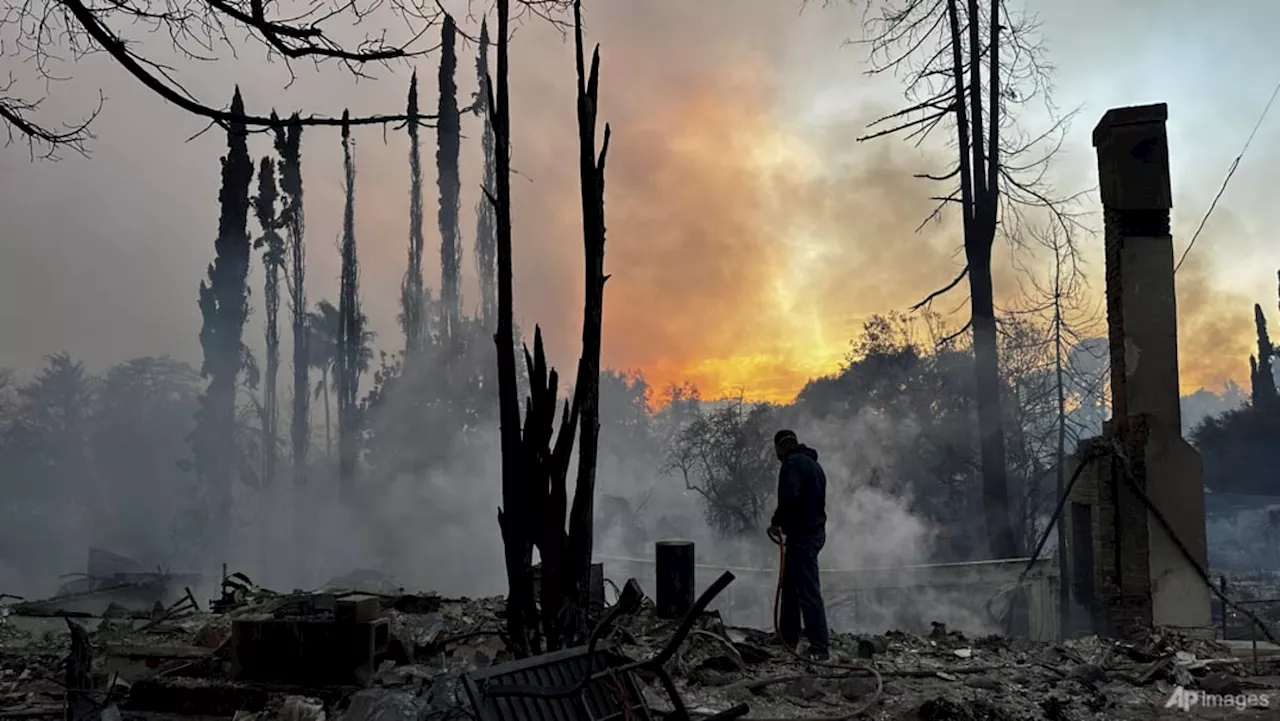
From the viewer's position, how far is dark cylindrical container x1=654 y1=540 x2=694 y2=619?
7555 mm

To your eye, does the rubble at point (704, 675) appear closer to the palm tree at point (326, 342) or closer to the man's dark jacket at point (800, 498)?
the man's dark jacket at point (800, 498)

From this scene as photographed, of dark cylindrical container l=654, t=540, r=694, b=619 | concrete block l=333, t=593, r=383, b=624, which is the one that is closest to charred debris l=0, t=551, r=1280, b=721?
concrete block l=333, t=593, r=383, b=624

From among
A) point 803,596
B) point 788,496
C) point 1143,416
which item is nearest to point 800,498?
point 788,496

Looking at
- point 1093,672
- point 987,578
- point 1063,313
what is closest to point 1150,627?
point 1093,672

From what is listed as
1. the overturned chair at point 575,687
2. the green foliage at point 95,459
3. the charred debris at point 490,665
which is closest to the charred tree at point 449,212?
the green foliage at point 95,459

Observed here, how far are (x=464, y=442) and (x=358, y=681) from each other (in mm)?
26671

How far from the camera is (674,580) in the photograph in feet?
25.0

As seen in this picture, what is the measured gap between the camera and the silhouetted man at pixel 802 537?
6625mm

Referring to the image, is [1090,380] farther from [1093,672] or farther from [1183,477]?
[1093,672]

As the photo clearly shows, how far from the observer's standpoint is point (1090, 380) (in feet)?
75.7

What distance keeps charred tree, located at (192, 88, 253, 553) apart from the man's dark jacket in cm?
3262

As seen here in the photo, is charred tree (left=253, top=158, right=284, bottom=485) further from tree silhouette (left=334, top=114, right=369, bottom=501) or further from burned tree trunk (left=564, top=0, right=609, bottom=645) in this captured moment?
burned tree trunk (left=564, top=0, right=609, bottom=645)

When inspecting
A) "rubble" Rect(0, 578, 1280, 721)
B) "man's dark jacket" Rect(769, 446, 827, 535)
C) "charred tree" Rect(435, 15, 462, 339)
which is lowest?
"rubble" Rect(0, 578, 1280, 721)

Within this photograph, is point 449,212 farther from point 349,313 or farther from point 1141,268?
point 1141,268
